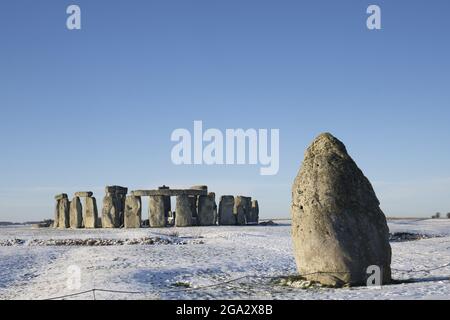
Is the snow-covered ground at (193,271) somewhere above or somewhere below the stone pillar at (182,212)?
below

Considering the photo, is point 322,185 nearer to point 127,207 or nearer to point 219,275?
point 219,275

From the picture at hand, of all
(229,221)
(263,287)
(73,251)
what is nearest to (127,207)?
(229,221)

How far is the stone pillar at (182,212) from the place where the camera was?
118 ft

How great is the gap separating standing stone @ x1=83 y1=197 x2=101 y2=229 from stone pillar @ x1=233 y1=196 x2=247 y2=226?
951 centimetres

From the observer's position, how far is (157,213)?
121 ft

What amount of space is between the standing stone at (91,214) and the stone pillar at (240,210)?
9506mm

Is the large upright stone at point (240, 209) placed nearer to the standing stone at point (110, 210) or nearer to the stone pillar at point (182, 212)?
the stone pillar at point (182, 212)

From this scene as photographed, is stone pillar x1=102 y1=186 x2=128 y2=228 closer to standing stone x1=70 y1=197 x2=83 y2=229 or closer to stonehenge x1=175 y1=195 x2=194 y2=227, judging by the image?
standing stone x1=70 y1=197 x2=83 y2=229

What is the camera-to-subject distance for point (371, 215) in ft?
42.1

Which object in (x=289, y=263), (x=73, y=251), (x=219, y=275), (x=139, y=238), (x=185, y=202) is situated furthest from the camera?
(x=185, y=202)

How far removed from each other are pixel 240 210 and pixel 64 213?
1231 centimetres

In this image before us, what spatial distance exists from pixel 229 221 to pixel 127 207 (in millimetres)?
6890

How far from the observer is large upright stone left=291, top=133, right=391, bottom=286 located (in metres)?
12.5

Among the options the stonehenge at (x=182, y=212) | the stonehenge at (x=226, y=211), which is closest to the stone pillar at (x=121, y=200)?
the stonehenge at (x=182, y=212)
